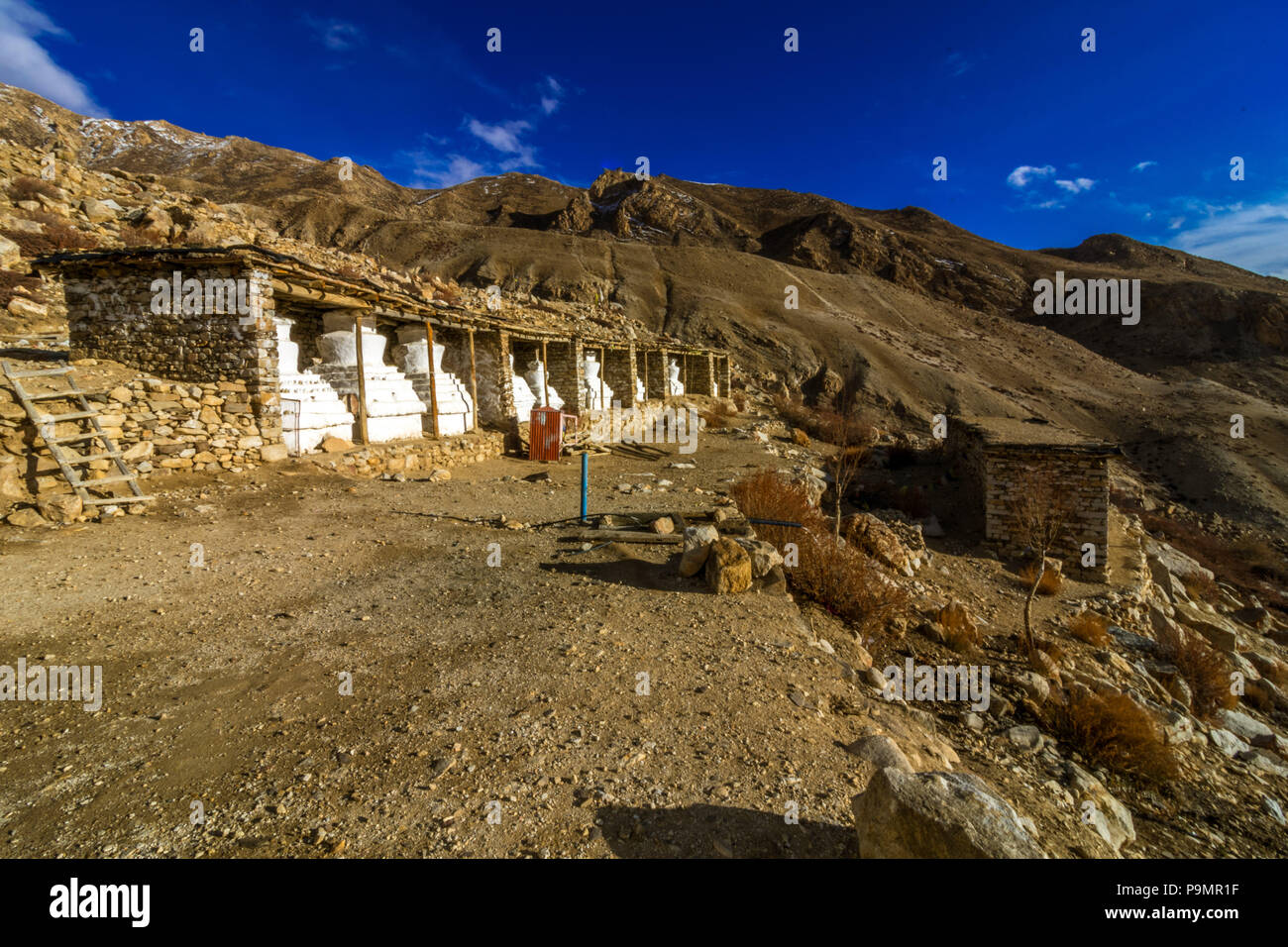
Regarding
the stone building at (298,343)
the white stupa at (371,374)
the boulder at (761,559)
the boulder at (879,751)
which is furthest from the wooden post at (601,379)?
the boulder at (879,751)

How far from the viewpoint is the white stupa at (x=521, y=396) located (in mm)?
15181

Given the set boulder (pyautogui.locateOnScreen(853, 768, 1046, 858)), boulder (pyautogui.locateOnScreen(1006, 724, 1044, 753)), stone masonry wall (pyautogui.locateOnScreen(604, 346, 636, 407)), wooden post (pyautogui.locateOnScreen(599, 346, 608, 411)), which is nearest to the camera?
boulder (pyautogui.locateOnScreen(853, 768, 1046, 858))

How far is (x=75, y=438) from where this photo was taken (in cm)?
685

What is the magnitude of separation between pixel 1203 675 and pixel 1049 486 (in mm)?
4378

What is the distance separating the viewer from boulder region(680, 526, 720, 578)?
5.79 meters

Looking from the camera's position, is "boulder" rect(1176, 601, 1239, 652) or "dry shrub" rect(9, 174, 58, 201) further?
"dry shrub" rect(9, 174, 58, 201)

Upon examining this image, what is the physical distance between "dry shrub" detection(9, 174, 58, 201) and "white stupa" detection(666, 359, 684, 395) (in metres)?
20.7

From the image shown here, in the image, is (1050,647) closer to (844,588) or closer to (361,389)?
(844,588)

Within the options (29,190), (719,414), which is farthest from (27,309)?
(719,414)

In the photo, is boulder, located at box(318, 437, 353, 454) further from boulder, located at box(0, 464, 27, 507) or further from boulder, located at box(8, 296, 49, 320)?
boulder, located at box(8, 296, 49, 320)

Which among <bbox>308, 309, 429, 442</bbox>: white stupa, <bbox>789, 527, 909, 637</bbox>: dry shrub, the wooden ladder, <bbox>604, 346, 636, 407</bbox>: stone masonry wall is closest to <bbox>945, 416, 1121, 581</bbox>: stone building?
<bbox>789, 527, 909, 637</bbox>: dry shrub

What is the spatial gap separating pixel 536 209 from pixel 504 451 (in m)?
78.3

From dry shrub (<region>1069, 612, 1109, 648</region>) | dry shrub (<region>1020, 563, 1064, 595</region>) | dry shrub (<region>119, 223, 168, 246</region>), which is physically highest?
dry shrub (<region>119, 223, 168, 246</region>)

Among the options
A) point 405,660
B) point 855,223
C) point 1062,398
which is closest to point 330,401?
point 405,660
